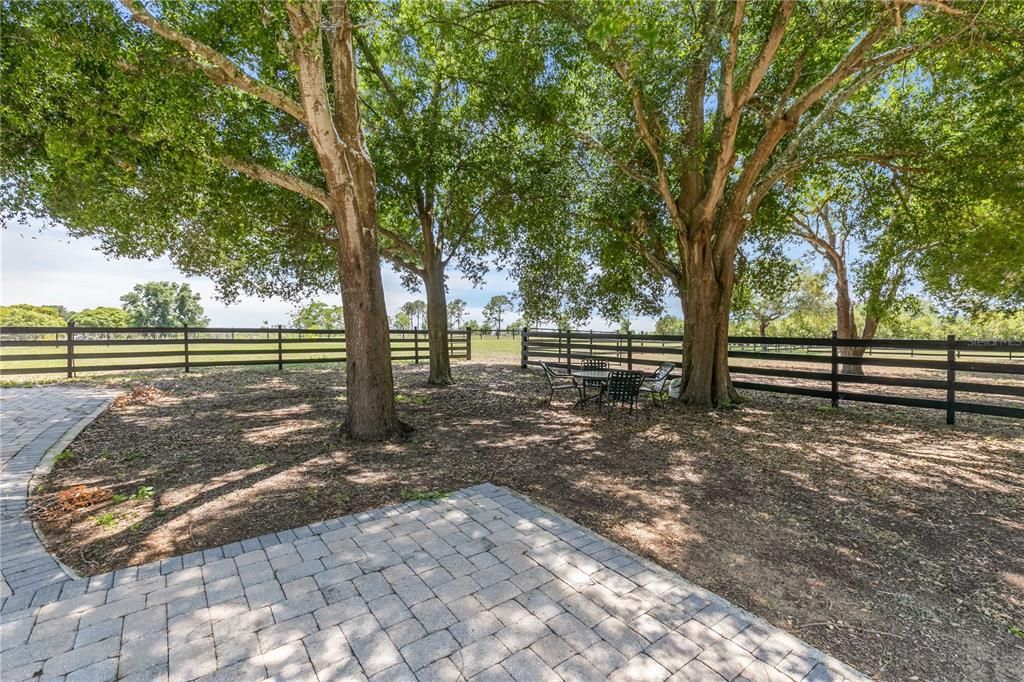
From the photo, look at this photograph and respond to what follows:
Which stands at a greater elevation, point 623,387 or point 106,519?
point 623,387

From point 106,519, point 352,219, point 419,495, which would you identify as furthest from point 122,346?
point 419,495

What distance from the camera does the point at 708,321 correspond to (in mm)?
8055

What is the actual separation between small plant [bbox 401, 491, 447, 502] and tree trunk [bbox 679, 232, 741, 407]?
5.96 m

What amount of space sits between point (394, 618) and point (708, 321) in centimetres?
747

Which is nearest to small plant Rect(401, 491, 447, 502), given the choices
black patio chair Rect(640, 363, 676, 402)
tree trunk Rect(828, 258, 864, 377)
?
black patio chair Rect(640, 363, 676, 402)

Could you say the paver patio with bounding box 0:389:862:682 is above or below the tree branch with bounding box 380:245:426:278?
below

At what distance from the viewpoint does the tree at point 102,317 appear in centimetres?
5053

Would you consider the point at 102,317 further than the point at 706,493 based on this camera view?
Yes

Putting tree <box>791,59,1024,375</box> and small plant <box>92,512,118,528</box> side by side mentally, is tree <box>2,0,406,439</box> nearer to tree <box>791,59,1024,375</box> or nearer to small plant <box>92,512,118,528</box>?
small plant <box>92,512,118,528</box>

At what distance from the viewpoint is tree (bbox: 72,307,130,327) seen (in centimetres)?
5053

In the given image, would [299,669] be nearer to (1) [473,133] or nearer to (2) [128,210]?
(2) [128,210]

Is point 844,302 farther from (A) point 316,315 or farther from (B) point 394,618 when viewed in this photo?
(A) point 316,315

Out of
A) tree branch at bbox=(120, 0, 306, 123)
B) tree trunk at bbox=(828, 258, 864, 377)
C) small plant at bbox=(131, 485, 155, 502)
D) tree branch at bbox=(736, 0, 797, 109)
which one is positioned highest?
tree branch at bbox=(736, 0, 797, 109)

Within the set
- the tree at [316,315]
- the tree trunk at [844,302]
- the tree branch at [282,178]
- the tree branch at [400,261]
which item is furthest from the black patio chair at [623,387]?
the tree at [316,315]
